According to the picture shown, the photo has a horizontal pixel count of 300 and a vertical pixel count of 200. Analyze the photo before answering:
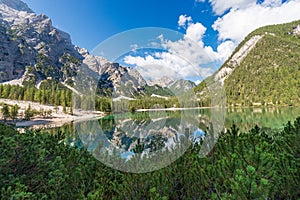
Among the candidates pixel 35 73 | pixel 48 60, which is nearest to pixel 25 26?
pixel 48 60

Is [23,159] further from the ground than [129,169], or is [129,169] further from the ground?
[23,159]

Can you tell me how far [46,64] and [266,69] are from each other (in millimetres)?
157800

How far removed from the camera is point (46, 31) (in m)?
174

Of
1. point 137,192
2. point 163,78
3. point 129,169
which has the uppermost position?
point 163,78

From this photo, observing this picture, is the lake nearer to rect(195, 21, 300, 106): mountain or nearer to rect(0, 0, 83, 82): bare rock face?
rect(195, 21, 300, 106): mountain

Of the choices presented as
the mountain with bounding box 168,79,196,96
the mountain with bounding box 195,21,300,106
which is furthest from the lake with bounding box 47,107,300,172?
the mountain with bounding box 195,21,300,106

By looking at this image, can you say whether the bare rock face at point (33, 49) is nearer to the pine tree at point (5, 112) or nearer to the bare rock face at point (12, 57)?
the bare rock face at point (12, 57)

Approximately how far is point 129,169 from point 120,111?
1.54 metres

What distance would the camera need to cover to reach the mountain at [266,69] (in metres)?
85.0

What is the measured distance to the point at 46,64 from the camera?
488ft

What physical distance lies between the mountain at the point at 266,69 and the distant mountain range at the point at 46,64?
5329 cm

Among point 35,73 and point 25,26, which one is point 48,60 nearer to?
point 35,73

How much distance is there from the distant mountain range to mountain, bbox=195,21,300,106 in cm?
5329

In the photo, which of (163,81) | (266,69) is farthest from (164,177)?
(266,69)
